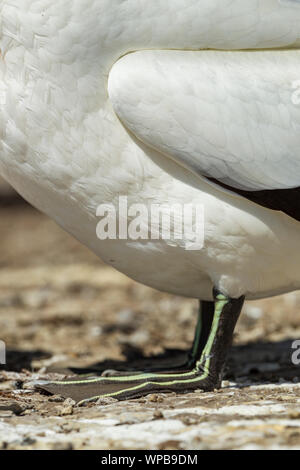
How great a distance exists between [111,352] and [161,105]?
3049 millimetres

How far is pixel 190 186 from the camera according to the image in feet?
14.8

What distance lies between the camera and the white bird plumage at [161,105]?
4352 millimetres

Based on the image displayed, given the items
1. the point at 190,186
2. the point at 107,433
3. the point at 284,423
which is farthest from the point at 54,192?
the point at 284,423

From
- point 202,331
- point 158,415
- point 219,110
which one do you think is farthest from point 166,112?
point 202,331

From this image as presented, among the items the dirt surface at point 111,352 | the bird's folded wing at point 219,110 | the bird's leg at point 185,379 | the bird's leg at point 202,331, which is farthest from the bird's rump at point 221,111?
the bird's leg at point 202,331

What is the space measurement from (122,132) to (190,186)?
0.45 meters

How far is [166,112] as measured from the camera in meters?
4.32

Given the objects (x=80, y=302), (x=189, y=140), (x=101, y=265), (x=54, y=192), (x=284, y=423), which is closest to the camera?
(x=284, y=423)

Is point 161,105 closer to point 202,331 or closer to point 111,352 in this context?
point 202,331

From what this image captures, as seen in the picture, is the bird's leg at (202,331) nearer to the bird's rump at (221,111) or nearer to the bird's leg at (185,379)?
the bird's leg at (185,379)

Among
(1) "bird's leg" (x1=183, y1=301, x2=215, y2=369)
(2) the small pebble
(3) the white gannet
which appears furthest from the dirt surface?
(3) the white gannet

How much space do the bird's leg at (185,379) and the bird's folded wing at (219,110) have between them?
2.80ft

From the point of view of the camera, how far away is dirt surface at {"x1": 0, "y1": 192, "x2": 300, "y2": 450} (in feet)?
12.2

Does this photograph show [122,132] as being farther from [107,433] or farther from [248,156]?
[107,433]
